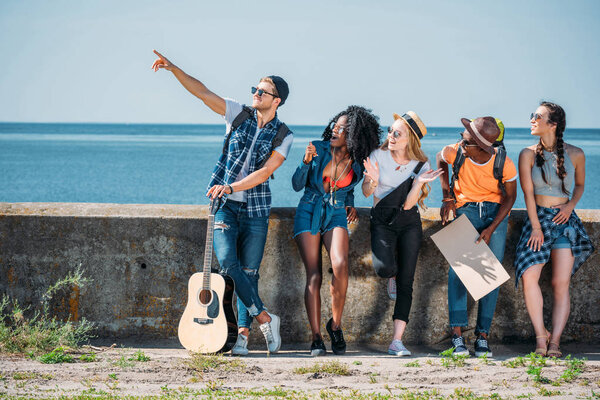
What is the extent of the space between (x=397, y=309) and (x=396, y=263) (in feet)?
1.14

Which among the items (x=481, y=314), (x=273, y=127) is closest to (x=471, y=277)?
(x=481, y=314)

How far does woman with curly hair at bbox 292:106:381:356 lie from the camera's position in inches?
204

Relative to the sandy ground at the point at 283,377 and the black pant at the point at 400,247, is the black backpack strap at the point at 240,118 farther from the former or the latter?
the sandy ground at the point at 283,377

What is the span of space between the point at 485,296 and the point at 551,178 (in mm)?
1016

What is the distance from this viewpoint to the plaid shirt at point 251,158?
16.9 feet

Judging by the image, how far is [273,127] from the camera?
5.24 m

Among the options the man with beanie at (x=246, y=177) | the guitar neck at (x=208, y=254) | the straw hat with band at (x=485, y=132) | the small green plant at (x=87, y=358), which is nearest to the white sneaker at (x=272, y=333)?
the man with beanie at (x=246, y=177)

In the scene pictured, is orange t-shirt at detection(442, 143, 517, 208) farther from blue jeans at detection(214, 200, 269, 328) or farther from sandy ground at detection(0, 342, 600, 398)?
blue jeans at detection(214, 200, 269, 328)

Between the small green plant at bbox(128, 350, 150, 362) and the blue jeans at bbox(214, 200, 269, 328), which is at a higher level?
the blue jeans at bbox(214, 200, 269, 328)

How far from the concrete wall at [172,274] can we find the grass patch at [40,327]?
72 millimetres

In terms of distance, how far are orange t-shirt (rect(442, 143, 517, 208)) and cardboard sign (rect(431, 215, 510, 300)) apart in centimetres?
19

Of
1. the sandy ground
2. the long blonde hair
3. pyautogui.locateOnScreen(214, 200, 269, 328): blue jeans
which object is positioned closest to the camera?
the sandy ground

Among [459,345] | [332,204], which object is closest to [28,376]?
[332,204]

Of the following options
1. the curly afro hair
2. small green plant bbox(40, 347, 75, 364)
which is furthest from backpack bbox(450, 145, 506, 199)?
small green plant bbox(40, 347, 75, 364)
